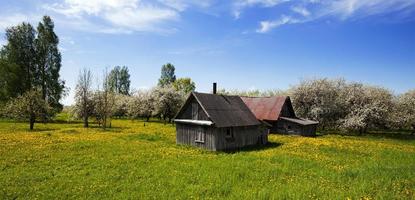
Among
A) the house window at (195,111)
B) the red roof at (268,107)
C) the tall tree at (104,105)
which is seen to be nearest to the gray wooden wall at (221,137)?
the house window at (195,111)

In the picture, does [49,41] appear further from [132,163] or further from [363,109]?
[363,109]

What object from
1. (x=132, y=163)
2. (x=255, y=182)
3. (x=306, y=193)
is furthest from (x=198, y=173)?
(x=306, y=193)

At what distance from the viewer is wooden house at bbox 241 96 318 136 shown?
45.4 m

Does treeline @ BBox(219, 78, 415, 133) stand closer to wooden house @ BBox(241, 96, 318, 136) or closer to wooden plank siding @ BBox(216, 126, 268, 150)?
wooden house @ BBox(241, 96, 318, 136)

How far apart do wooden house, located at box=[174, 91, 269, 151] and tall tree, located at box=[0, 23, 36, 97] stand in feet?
144

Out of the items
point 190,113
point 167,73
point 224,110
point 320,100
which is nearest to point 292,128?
point 320,100

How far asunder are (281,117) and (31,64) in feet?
170

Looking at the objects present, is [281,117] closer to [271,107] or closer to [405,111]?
[271,107]

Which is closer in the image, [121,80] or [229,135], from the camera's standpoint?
[229,135]

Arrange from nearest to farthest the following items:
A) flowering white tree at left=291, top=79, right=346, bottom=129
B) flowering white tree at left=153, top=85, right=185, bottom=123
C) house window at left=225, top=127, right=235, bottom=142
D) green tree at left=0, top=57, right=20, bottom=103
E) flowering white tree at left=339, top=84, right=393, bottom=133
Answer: house window at left=225, top=127, right=235, bottom=142, flowering white tree at left=339, top=84, right=393, bottom=133, flowering white tree at left=291, top=79, right=346, bottom=129, green tree at left=0, top=57, right=20, bottom=103, flowering white tree at left=153, top=85, right=185, bottom=123

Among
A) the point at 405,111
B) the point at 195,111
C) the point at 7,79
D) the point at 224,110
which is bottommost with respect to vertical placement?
the point at 195,111

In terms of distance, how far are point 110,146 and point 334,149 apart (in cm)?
2216

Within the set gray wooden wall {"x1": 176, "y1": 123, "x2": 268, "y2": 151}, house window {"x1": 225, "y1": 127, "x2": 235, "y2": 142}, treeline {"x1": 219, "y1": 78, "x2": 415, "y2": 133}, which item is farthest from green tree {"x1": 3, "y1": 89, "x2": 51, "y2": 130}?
treeline {"x1": 219, "y1": 78, "x2": 415, "y2": 133}

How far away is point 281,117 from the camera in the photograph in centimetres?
4738
